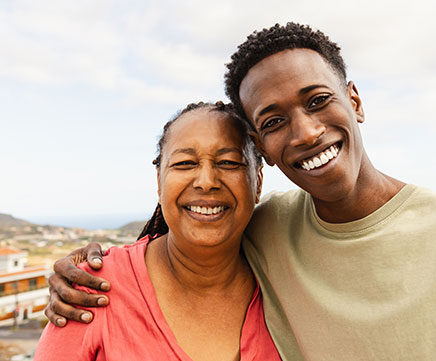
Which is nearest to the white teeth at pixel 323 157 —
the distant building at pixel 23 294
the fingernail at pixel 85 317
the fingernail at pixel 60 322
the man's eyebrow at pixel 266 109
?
the man's eyebrow at pixel 266 109

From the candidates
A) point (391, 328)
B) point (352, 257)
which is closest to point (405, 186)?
point (352, 257)

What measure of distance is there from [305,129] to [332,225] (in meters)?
0.56

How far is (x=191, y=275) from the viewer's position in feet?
7.79

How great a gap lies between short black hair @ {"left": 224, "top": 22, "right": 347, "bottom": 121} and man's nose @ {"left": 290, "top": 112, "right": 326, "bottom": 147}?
0.42 metres

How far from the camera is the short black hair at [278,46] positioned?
7.16 feet

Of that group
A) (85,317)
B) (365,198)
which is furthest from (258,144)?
(85,317)

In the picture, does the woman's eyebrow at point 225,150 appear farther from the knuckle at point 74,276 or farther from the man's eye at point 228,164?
the knuckle at point 74,276

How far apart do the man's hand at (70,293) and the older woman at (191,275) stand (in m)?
0.05

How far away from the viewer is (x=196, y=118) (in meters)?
2.35

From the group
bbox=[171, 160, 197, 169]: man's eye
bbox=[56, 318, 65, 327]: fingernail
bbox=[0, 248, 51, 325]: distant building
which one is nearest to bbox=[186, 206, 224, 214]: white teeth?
bbox=[171, 160, 197, 169]: man's eye

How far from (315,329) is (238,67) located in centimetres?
150

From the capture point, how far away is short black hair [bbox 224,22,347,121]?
2.18 metres

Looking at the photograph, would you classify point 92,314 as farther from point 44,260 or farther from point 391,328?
point 44,260

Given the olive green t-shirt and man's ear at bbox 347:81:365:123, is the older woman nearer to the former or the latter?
the olive green t-shirt
